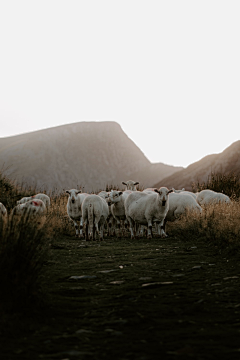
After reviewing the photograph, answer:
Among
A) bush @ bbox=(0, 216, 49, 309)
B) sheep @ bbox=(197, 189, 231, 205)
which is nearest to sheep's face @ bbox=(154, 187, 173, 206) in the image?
sheep @ bbox=(197, 189, 231, 205)

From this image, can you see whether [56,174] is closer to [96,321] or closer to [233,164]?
[233,164]

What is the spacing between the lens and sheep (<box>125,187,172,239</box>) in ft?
36.3

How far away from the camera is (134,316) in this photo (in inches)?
135

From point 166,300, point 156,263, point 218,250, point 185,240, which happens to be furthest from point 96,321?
point 185,240

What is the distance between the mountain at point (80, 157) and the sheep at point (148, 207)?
233ft

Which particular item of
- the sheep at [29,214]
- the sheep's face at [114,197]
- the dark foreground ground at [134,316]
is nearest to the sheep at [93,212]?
the sheep's face at [114,197]

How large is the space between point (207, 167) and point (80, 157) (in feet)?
170

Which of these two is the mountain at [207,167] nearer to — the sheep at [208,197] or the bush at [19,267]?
the sheep at [208,197]

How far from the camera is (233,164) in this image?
1742 inches

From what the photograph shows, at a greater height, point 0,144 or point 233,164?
point 0,144

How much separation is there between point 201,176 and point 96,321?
4760 cm

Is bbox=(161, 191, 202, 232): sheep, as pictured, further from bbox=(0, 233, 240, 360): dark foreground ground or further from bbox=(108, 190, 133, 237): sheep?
bbox=(0, 233, 240, 360): dark foreground ground

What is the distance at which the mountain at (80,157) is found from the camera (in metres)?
87.1

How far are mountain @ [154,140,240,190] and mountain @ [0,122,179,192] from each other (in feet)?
104
